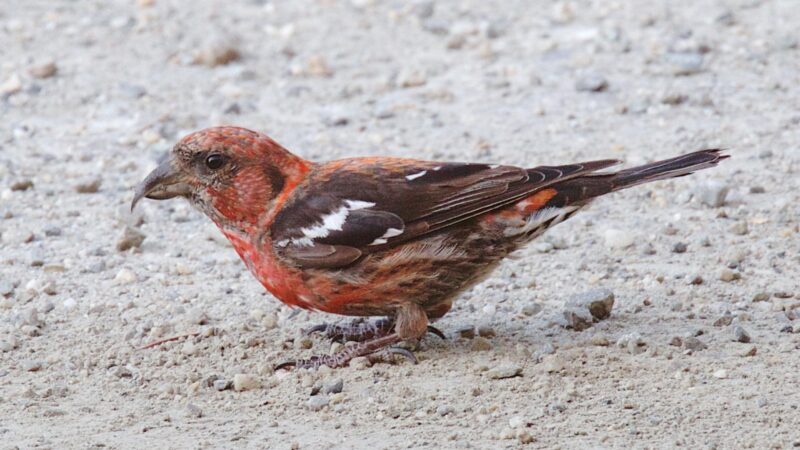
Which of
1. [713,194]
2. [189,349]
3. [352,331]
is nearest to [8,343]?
[189,349]

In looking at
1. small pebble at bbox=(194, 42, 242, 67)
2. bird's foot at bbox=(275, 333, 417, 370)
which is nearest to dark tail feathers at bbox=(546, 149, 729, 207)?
bird's foot at bbox=(275, 333, 417, 370)

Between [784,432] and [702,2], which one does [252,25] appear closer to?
[702,2]

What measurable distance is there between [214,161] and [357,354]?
3.42 feet

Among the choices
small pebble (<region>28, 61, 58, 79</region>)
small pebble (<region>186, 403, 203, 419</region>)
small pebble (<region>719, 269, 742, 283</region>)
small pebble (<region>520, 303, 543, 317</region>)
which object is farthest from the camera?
small pebble (<region>28, 61, 58, 79</region>)

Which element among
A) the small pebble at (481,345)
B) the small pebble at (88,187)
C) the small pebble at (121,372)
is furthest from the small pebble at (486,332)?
the small pebble at (88,187)

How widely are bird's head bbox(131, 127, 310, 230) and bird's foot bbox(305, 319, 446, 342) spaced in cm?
63

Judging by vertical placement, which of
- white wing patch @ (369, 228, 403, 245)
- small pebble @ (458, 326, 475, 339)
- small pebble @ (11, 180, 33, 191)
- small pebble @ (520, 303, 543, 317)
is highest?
white wing patch @ (369, 228, 403, 245)

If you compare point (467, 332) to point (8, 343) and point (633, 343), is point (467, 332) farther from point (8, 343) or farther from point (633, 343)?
point (8, 343)

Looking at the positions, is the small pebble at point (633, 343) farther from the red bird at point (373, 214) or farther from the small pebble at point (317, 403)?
the small pebble at point (317, 403)

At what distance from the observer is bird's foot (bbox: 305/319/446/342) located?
5.92 meters

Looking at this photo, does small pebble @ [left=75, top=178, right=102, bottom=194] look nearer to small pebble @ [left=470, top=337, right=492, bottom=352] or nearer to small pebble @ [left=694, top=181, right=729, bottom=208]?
small pebble @ [left=470, top=337, right=492, bottom=352]

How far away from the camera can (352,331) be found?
235 inches

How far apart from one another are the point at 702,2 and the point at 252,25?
12.1 feet

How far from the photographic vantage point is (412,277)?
18.0ft
